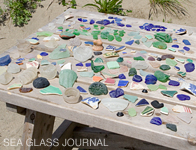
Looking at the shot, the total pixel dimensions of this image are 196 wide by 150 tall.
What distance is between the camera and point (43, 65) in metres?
1.31

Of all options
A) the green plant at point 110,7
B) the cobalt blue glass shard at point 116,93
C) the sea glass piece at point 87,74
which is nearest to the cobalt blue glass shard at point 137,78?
the cobalt blue glass shard at point 116,93

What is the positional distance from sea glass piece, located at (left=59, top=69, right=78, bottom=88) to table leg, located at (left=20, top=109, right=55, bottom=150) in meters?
0.40

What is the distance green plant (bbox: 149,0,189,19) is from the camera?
3.75m

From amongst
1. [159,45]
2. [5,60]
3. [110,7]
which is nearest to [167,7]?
[110,7]

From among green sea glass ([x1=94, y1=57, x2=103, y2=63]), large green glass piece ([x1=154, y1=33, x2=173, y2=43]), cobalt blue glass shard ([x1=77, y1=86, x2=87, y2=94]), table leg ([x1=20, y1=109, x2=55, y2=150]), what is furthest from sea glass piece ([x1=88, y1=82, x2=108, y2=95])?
large green glass piece ([x1=154, y1=33, x2=173, y2=43])

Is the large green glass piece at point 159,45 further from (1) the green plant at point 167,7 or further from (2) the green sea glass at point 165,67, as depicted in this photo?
(1) the green plant at point 167,7

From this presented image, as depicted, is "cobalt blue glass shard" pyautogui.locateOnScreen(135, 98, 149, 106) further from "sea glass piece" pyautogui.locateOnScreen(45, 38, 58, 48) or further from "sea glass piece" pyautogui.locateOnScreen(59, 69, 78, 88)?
"sea glass piece" pyautogui.locateOnScreen(45, 38, 58, 48)

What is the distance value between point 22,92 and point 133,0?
349 centimetres

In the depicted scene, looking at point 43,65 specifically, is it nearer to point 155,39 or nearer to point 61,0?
point 155,39

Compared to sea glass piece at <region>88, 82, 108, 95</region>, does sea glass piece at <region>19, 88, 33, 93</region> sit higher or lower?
lower

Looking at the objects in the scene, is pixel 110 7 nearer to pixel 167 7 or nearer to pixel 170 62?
pixel 167 7

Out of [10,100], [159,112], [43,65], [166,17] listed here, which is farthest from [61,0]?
[159,112]

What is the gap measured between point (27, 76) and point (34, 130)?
0.48m

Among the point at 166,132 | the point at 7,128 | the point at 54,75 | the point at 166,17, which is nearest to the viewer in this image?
the point at 166,132
